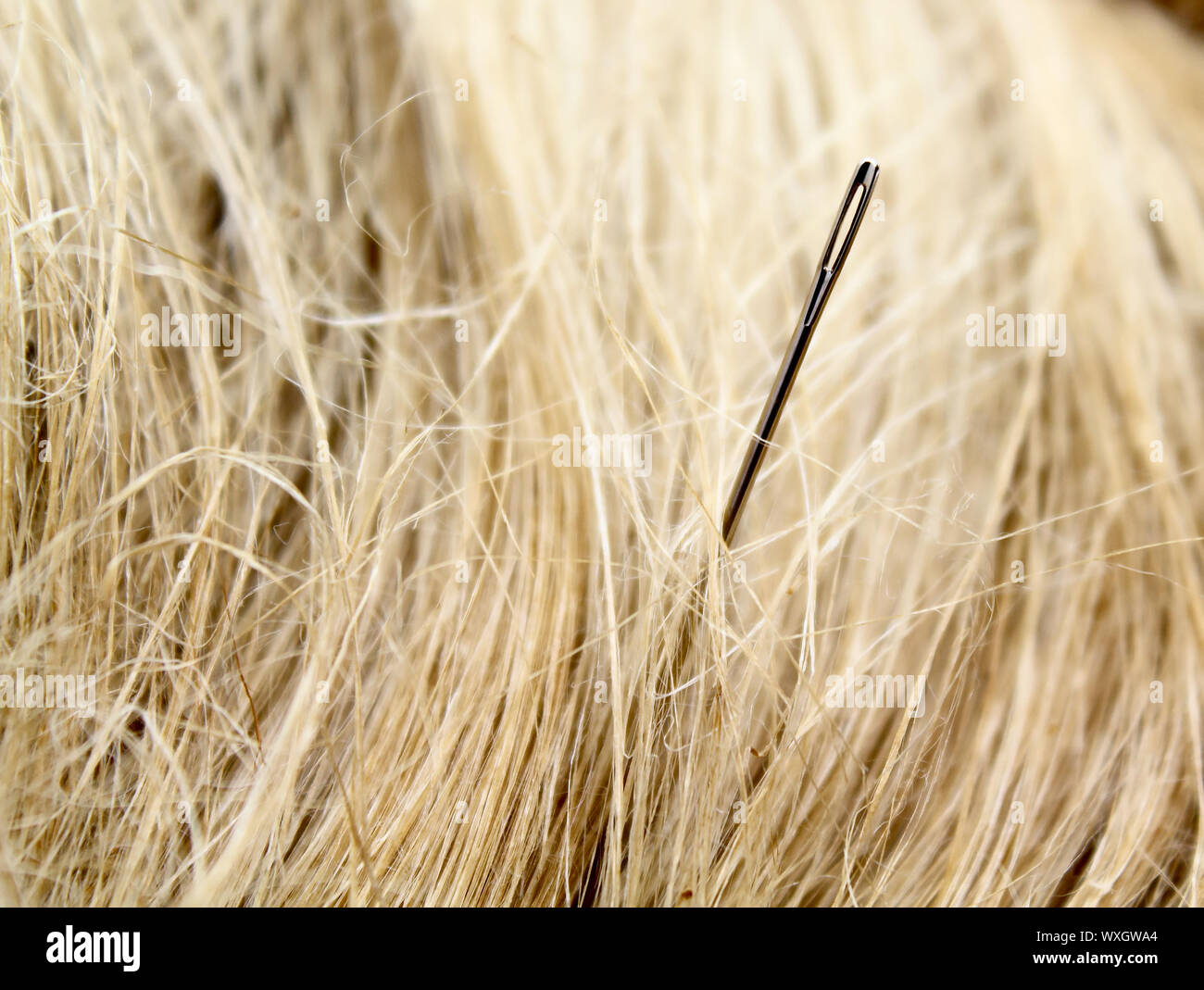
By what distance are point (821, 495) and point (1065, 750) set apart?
244 millimetres

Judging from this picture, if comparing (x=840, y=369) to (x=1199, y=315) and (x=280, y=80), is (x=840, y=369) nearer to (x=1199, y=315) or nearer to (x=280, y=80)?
(x=1199, y=315)

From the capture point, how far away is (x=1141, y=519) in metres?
0.52

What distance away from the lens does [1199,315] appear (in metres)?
0.55

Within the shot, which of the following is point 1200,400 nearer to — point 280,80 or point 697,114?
point 697,114

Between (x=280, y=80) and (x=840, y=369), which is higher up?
(x=280, y=80)

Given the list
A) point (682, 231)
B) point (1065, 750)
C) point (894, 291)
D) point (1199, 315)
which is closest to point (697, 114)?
point (682, 231)

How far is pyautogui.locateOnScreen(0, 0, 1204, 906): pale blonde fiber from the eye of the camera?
49 cm

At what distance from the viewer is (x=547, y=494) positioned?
502 mm

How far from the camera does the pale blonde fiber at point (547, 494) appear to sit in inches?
19.1

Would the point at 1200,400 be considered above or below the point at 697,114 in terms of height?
below

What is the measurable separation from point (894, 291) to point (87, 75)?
22.6 inches

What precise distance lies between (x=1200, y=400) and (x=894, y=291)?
0.78ft
